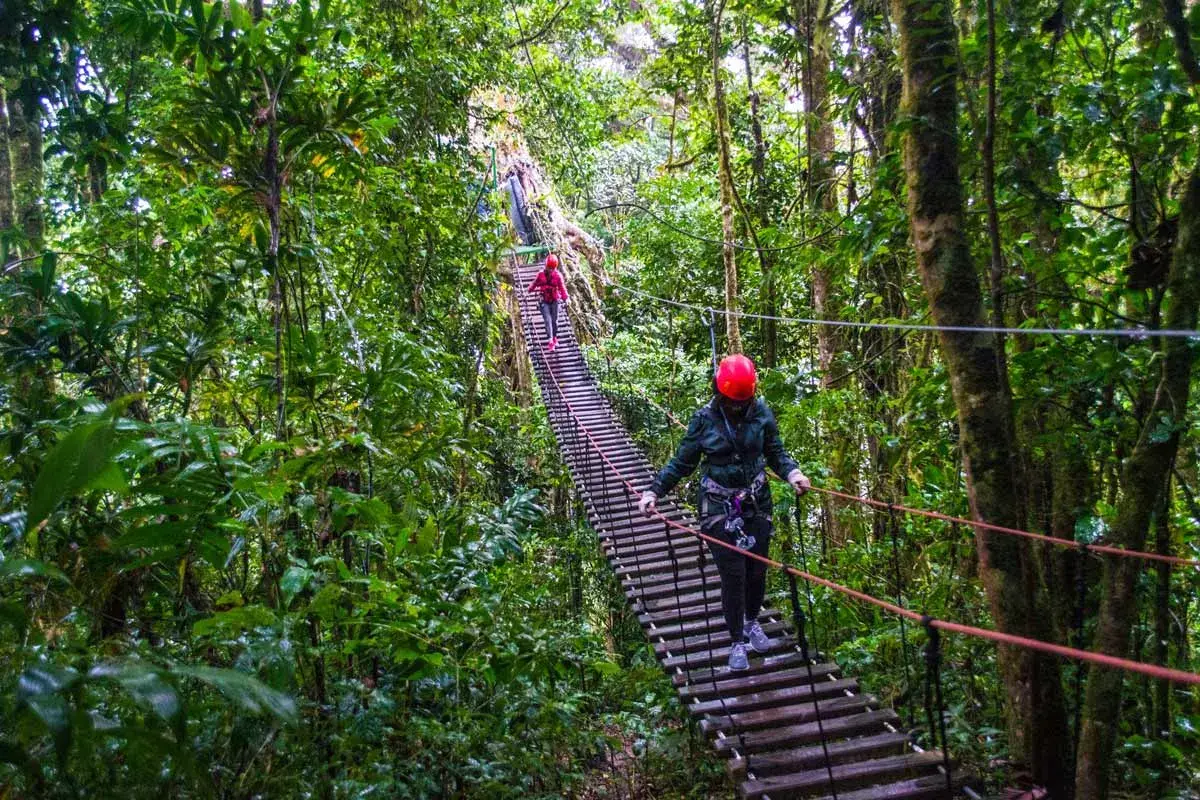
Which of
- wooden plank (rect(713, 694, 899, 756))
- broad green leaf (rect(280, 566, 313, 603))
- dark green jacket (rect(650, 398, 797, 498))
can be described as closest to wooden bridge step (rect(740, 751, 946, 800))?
wooden plank (rect(713, 694, 899, 756))

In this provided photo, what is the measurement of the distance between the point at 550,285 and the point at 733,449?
188 inches

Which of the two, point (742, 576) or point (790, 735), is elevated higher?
point (742, 576)

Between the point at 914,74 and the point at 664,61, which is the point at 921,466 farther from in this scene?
Answer: the point at 664,61

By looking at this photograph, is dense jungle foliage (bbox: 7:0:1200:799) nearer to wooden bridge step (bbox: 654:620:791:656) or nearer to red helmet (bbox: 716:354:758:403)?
wooden bridge step (bbox: 654:620:791:656)

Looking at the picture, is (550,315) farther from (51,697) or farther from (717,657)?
(51,697)

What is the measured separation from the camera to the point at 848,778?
1940mm

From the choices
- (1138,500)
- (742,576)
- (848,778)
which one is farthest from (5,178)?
(1138,500)

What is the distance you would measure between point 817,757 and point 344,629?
1346mm

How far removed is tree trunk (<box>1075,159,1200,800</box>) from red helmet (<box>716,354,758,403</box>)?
3.49 feet

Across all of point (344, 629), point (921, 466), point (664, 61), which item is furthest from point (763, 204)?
point (344, 629)

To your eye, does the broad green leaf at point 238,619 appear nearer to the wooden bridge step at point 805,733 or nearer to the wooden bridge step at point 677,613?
the wooden bridge step at point 805,733

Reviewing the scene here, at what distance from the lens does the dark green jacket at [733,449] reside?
96.7 inches

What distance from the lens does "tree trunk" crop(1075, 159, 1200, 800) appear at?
155 cm

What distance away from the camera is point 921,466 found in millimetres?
3549
